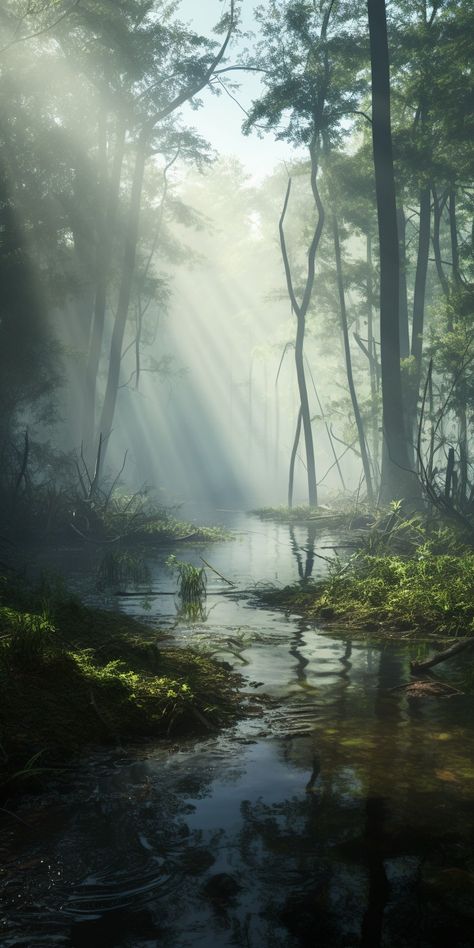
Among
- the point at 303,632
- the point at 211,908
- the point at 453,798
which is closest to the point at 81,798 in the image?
the point at 211,908

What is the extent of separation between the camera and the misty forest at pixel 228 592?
337 cm

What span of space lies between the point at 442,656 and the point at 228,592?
525 cm

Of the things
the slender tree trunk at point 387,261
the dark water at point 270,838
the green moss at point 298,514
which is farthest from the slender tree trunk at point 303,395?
the dark water at point 270,838

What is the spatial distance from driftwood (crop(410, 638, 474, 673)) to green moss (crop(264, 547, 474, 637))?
1704 mm

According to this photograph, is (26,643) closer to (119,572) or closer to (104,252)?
(119,572)

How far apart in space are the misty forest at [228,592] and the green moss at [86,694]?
0.08 feet

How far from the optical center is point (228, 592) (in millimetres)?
11578

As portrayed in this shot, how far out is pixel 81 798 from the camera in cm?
417

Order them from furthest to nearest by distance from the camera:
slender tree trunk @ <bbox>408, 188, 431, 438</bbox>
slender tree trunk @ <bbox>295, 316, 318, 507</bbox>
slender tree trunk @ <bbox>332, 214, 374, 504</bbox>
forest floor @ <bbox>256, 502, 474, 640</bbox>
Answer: slender tree trunk @ <bbox>295, 316, 318, 507</bbox> → slender tree trunk @ <bbox>332, 214, 374, 504</bbox> → slender tree trunk @ <bbox>408, 188, 431, 438</bbox> → forest floor @ <bbox>256, 502, 474, 640</bbox>

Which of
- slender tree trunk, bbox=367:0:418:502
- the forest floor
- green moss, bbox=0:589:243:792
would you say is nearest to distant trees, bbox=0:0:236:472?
slender tree trunk, bbox=367:0:418:502

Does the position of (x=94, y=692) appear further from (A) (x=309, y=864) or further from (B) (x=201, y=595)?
(B) (x=201, y=595)

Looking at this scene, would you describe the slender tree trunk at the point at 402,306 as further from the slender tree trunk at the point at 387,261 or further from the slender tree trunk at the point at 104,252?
the slender tree trunk at the point at 387,261

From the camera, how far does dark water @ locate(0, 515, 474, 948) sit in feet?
9.94

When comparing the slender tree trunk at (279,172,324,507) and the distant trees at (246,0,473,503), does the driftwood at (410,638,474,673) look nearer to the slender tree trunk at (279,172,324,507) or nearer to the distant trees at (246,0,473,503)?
the distant trees at (246,0,473,503)
